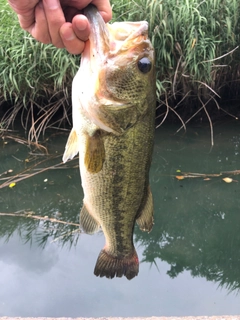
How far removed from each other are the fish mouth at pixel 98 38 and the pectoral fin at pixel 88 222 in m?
0.69

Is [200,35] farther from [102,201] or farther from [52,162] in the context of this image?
[102,201]

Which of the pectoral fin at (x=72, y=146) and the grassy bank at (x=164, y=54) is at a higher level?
the pectoral fin at (x=72, y=146)

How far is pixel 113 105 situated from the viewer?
144 cm

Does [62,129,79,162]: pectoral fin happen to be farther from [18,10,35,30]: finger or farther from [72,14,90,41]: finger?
[18,10,35,30]: finger

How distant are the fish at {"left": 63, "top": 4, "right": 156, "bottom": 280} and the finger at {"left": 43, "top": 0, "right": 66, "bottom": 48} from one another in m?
0.10

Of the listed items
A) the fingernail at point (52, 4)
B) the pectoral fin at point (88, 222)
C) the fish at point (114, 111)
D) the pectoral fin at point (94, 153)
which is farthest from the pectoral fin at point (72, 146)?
the fingernail at point (52, 4)

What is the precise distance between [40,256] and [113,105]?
2298 mm

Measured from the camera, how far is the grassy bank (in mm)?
4586

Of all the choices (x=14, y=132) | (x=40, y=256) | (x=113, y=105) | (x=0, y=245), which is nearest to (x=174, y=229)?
(x=40, y=256)

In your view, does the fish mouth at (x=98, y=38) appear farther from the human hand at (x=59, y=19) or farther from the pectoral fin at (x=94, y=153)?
the pectoral fin at (x=94, y=153)

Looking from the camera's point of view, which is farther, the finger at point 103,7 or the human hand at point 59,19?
the finger at point 103,7

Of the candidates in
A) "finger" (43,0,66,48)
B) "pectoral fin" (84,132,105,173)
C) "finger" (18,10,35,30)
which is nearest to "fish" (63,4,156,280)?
"pectoral fin" (84,132,105,173)

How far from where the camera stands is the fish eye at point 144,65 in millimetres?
1410

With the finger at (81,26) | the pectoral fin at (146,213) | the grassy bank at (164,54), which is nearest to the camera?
the finger at (81,26)
